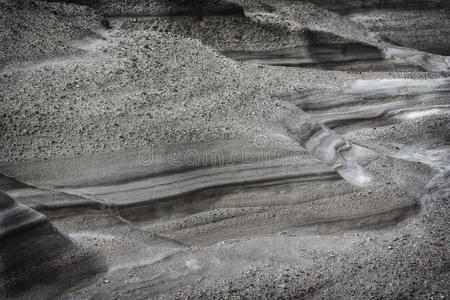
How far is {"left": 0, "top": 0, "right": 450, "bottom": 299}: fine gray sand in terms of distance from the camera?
2566 millimetres

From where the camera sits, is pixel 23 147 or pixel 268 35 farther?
pixel 268 35

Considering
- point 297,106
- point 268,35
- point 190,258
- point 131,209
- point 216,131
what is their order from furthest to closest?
point 268,35 → point 297,106 → point 216,131 → point 131,209 → point 190,258

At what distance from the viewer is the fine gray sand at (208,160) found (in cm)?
257

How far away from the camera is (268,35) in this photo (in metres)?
4.56

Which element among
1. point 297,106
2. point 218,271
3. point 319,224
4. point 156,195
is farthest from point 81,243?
point 297,106

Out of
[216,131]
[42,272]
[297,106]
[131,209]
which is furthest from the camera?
[297,106]

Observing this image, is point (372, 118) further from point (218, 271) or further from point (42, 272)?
point (42, 272)

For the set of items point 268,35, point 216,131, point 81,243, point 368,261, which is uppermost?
point 268,35

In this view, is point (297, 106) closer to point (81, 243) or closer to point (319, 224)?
point (319, 224)

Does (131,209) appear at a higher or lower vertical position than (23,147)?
lower

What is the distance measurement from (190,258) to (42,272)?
0.66m

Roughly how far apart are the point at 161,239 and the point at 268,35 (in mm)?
2279

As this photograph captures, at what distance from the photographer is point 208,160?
317 cm

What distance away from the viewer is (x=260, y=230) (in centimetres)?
297
